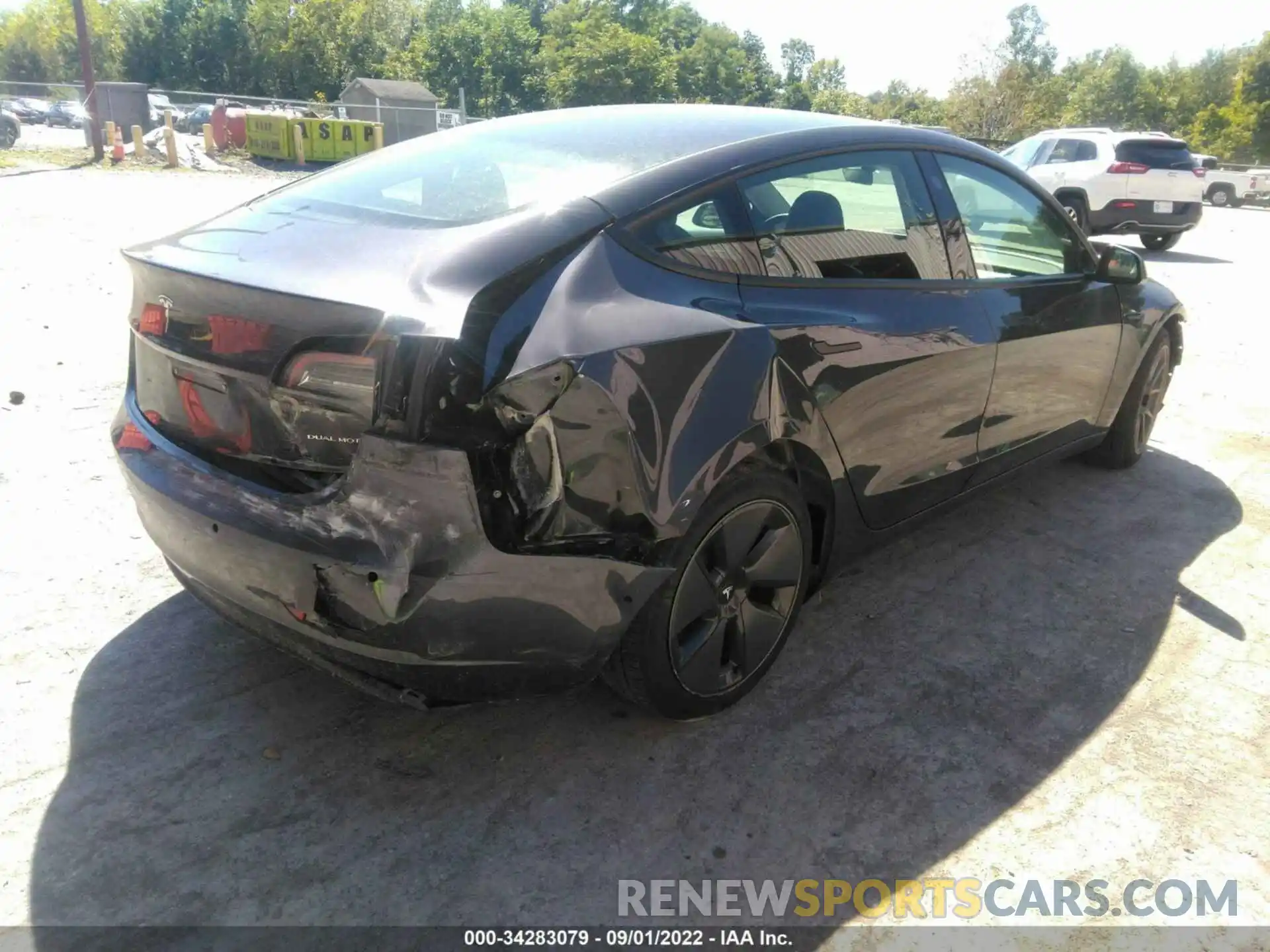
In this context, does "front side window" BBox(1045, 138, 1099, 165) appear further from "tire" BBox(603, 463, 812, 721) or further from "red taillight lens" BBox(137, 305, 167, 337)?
"red taillight lens" BBox(137, 305, 167, 337)

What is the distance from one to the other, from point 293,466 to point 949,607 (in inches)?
97.0

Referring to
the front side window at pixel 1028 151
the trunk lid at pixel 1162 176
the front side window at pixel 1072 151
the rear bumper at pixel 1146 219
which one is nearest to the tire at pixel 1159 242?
the rear bumper at pixel 1146 219

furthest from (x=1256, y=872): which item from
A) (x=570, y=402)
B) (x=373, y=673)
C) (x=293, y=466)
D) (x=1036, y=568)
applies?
(x=293, y=466)

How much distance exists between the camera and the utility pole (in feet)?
82.1

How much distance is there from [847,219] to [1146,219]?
1350 centimetres

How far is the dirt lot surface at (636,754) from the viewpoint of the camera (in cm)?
228

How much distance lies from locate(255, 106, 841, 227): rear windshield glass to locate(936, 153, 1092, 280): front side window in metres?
0.79

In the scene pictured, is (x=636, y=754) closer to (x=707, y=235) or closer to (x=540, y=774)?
(x=540, y=774)

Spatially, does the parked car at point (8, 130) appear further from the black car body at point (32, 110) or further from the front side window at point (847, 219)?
the front side window at point (847, 219)

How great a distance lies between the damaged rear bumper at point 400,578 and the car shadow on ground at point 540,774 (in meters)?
0.38

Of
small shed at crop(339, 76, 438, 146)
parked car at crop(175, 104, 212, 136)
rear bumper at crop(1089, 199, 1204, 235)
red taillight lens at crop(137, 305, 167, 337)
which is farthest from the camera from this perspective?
parked car at crop(175, 104, 212, 136)

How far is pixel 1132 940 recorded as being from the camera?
2.23 metres

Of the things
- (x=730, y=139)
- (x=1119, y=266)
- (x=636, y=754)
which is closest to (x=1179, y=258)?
(x=1119, y=266)

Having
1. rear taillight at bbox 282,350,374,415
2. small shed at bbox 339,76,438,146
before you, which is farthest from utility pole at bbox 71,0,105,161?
rear taillight at bbox 282,350,374,415
